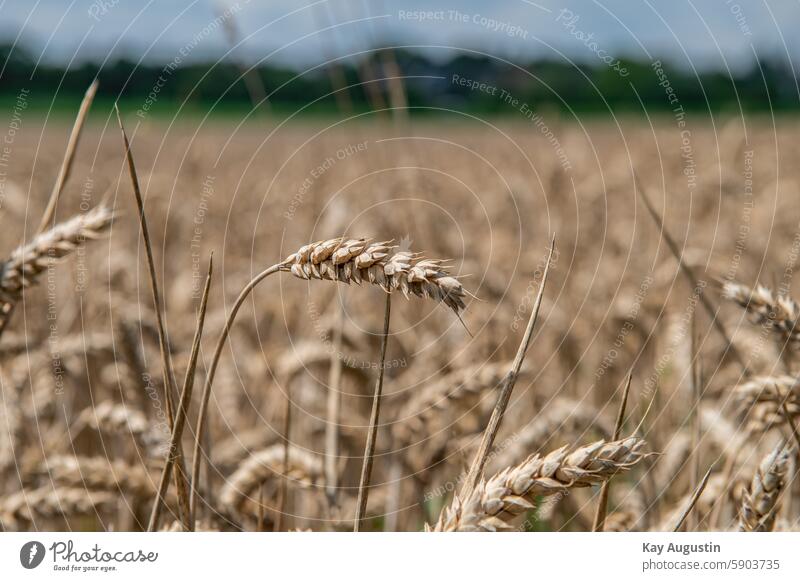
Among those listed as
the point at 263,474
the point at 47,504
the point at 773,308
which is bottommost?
the point at 47,504

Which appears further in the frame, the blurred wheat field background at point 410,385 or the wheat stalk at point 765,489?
the blurred wheat field background at point 410,385

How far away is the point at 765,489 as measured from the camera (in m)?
1.15

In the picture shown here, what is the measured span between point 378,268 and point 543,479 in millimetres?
325

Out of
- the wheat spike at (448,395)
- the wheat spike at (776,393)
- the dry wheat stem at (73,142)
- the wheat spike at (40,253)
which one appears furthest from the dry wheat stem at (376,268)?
the wheat spike at (448,395)

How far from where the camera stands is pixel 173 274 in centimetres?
397

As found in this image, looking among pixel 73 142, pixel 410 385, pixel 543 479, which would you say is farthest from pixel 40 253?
pixel 410 385

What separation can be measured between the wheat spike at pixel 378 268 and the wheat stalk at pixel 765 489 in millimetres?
636

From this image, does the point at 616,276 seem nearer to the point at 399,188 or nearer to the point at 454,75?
the point at 399,188

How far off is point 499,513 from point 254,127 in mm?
22448

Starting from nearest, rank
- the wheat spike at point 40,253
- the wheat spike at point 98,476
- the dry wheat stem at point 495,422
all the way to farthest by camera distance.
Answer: the dry wheat stem at point 495,422 < the wheat spike at point 40,253 < the wheat spike at point 98,476

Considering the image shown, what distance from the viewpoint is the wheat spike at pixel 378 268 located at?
83 cm

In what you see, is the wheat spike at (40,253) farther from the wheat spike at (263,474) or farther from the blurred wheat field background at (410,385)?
the wheat spike at (263,474)
